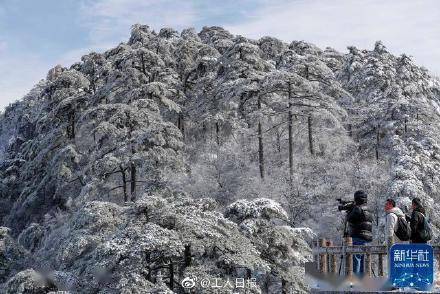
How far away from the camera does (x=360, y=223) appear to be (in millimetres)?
12234

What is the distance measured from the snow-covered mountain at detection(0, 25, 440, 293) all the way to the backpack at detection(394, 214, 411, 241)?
789cm

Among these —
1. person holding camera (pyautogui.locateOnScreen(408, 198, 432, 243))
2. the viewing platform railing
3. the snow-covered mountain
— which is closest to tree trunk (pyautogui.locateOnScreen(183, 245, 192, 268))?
the snow-covered mountain

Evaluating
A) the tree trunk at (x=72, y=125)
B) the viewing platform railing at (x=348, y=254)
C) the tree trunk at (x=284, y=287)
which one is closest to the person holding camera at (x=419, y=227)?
the viewing platform railing at (x=348, y=254)

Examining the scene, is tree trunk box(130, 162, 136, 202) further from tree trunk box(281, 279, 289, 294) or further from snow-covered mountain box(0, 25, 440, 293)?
tree trunk box(281, 279, 289, 294)

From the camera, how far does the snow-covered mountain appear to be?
807 inches

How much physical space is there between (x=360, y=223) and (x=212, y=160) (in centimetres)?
2551

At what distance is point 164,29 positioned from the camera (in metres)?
59.3

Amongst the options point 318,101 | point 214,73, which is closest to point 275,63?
point 214,73

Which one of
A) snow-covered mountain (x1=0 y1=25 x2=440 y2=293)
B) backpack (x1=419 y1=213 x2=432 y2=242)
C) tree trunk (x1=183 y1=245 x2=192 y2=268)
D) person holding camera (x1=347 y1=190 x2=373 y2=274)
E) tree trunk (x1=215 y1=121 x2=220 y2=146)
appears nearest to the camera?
backpack (x1=419 y1=213 x2=432 y2=242)

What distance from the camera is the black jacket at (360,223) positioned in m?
12.2

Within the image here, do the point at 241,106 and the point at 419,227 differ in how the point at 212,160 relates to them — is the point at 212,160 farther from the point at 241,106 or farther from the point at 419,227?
the point at 419,227

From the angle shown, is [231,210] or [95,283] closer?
[95,283]

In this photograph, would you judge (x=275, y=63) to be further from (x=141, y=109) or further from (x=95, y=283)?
(x=95, y=283)

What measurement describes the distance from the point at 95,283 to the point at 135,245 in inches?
91.8
